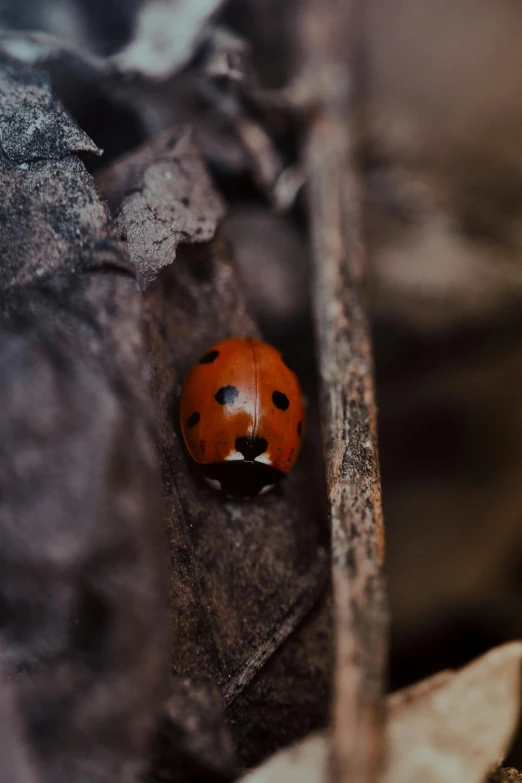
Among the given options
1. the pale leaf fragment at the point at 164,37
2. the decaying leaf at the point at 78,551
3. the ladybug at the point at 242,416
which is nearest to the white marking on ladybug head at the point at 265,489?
the ladybug at the point at 242,416

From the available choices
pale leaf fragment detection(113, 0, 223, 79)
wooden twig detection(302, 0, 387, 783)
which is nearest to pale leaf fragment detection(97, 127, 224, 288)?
pale leaf fragment detection(113, 0, 223, 79)

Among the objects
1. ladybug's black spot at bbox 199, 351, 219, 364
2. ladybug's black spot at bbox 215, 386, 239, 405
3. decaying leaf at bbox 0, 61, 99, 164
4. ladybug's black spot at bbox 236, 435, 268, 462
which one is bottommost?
ladybug's black spot at bbox 236, 435, 268, 462

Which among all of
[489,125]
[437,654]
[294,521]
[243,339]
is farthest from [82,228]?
[489,125]

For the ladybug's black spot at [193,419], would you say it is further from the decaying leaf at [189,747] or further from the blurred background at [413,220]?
the decaying leaf at [189,747]

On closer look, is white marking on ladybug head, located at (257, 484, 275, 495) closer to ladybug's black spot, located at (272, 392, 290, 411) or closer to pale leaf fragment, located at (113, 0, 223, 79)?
ladybug's black spot, located at (272, 392, 290, 411)

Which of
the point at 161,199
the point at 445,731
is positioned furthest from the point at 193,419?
the point at 445,731

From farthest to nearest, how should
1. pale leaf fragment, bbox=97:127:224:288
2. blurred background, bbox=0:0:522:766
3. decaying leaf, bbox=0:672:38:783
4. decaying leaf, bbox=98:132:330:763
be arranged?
blurred background, bbox=0:0:522:766, pale leaf fragment, bbox=97:127:224:288, decaying leaf, bbox=98:132:330:763, decaying leaf, bbox=0:672:38:783

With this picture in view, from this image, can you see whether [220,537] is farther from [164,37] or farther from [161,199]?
[164,37]
